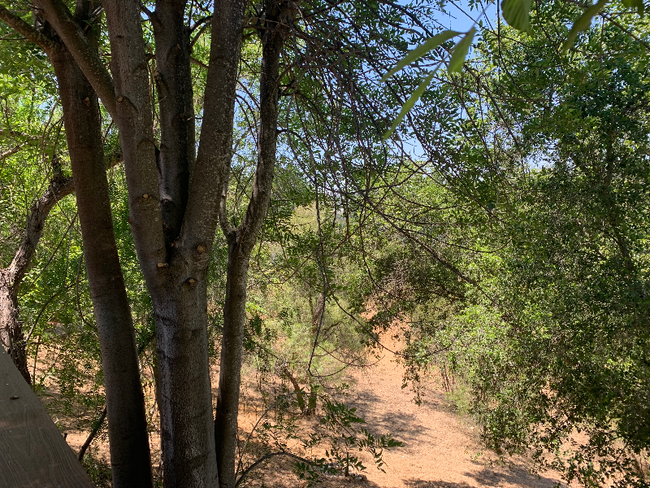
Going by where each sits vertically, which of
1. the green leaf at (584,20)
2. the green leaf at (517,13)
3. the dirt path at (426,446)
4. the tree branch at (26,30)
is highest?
the tree branch at (26,30)

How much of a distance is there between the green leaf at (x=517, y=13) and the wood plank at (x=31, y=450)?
907 mm

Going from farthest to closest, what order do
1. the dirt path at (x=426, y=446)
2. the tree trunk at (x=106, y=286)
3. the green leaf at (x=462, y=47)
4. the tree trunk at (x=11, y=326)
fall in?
the dirt path at (x=426, y=446) < the tree trunk at (x=11, y=326) < the tree trunk at (x=106, y=286) < the green leaf at (x=462, y=47)

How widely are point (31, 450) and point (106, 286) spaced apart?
1076 millimetres

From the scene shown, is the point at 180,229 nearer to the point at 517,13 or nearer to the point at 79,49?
the point at 79,49

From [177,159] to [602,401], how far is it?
5.12 metres

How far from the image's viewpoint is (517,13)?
348mm

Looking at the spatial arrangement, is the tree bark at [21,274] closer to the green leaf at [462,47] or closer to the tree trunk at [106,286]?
the tree trunk at [106,286]

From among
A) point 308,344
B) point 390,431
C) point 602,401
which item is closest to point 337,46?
point 602,401

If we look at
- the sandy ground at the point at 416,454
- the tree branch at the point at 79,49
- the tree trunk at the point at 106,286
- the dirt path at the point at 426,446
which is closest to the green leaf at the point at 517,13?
the tree branch at the point at 79,49

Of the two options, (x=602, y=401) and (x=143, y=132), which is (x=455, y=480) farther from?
(x=143, y=132)

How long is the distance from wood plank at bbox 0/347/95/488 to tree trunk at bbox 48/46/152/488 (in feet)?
2.82

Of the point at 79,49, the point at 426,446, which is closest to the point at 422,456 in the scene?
the point at 426,446

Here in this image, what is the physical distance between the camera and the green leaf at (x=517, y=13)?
1.12 feet

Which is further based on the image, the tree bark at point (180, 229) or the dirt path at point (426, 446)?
the dirt path at point (426, 446)
